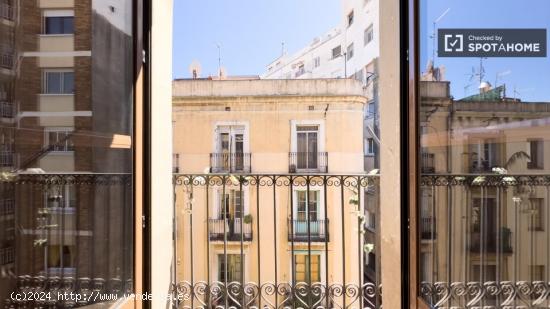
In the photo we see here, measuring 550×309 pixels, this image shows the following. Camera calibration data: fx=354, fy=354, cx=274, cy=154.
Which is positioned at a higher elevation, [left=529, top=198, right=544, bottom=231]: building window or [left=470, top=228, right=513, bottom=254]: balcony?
[left=529, top=198, right=544, bottom=231]: building window

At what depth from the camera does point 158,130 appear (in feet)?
5.50

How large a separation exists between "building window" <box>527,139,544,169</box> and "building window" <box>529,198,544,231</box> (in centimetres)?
10

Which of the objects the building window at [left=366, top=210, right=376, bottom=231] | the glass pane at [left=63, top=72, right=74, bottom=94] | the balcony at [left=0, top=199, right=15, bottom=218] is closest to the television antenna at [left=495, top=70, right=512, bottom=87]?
the glass pane at [left=63, top=72, right=74, bottom=94]

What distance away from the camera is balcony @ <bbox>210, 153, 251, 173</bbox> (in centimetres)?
465

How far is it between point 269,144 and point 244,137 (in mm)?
363

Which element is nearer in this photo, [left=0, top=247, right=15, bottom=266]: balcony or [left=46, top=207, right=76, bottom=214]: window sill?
[left=0, top=247, right=15, bottom=266]: balcony

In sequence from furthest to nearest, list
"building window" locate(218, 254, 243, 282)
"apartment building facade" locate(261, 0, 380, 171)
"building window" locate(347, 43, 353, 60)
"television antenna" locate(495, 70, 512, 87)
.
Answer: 1. "building window" locate(347, 43, 353, 60)
2. "apartment building facade" locate(261, 0, 380, 171)
3. "building window" locate(218, 254, 243, 282)
4. "television antenna" locate(495, 70, 512, 87)

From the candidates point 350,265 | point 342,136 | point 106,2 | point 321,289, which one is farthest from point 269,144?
point 106,2

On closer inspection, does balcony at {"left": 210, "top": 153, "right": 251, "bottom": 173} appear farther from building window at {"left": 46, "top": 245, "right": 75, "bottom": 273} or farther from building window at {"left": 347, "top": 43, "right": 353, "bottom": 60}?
building window at {"left": 46, "top": 245, "right": 75, "bottom": 273}

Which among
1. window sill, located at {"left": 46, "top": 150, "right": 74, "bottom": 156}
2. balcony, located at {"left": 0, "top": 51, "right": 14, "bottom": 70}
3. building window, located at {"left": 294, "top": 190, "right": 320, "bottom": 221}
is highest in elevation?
balcony, located at {"left": 0, "top": 51, "right": 14, "bottom": 70}

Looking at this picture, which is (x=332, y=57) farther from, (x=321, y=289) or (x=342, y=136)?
(x=321, y=289)

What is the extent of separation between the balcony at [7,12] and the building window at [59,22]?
10 centimetres

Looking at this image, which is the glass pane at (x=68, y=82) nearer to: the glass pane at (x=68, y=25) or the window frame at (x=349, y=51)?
the glass pane at (x=68, y=25)

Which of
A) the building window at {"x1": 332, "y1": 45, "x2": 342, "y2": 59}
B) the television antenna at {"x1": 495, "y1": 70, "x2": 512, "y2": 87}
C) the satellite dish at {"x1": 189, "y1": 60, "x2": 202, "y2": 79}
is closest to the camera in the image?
the television antenna at {"x1": 495, "y1": 70, "x2": 512, "y2": 87}
